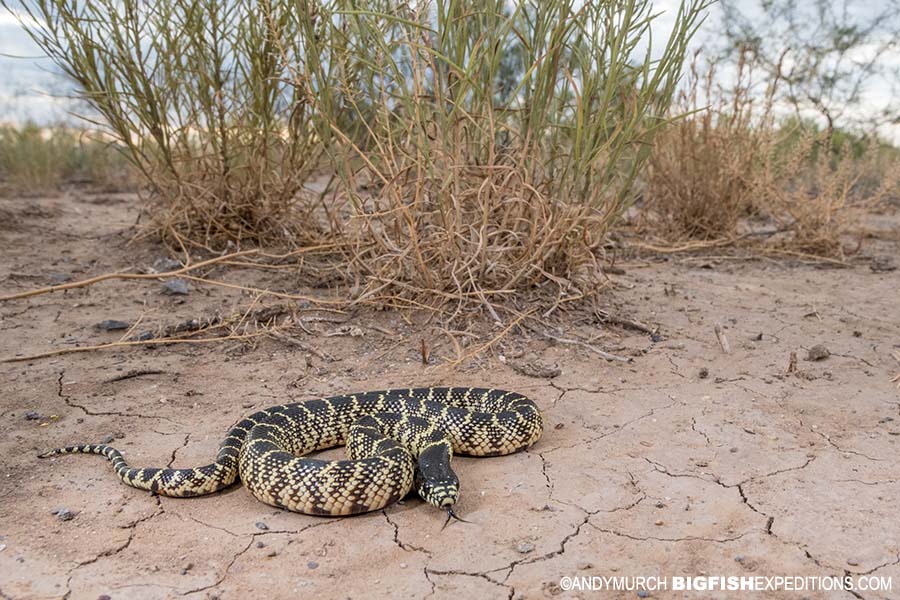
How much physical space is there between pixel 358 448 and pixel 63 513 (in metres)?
1.42

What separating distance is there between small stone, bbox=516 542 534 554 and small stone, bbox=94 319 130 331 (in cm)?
409

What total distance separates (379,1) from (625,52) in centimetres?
183

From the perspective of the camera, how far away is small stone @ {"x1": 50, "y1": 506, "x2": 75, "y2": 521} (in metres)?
3.29

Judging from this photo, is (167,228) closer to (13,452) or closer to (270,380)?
(270,380)

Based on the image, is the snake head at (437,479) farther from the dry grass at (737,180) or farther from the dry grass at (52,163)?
the dry grass at (52,163)

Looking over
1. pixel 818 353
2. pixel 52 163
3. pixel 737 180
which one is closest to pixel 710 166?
pixel 737 180

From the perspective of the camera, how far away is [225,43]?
22.9 feet

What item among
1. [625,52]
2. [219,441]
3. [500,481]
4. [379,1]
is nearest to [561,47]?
[625,52]

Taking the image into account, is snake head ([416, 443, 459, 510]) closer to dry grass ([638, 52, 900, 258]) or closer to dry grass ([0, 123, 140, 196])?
dry grass ([638, 52, 900, 258])

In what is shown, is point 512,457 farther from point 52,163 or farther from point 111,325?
point 52,163

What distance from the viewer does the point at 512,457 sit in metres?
3.93

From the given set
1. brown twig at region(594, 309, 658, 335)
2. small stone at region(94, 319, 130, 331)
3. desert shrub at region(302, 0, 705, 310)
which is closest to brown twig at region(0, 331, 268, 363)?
small stone at region(94, 319, 130, 331)

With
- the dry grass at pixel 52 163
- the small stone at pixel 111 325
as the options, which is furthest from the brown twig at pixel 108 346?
the dry grass at pixel 52 163

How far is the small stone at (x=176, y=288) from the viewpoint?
647 centimetres
